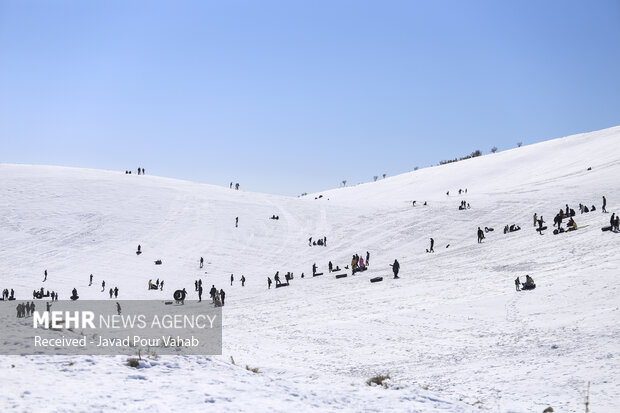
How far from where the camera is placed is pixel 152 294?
32.8m

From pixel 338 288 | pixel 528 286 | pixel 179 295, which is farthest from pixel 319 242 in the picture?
pixel 528 286

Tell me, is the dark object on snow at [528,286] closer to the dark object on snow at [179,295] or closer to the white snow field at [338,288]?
the white snow field at [338,288]

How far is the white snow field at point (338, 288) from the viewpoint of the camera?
9109 millimetres

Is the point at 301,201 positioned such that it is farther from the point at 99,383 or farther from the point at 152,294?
the point at 99,383

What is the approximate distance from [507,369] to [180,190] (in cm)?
5358

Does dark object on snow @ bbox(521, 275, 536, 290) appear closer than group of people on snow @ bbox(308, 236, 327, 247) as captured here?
Yes

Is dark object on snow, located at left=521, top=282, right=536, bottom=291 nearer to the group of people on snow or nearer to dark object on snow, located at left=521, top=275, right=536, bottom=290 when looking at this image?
dark object on snow, located at left=521, top=275, right=536, bottom=290

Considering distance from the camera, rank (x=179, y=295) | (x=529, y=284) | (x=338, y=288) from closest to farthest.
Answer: (x=529, y=284), (x=338, y=288), (x=179, y=295)

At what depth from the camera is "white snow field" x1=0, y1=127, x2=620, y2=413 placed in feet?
29.9

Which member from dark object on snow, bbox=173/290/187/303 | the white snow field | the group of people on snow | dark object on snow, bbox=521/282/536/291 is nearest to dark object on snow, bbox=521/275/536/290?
dark object on snow, bbox=521/282/536/291

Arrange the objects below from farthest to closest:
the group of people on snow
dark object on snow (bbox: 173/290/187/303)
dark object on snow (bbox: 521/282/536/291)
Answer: the group of people on snow < dark object on snow (bbox: 173/290/187/303) < dark object on snow (bbox: 521/282/536/291)

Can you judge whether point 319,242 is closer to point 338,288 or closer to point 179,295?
point 338,288

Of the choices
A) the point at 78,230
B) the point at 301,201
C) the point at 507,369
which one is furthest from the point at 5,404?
the point at 301,201

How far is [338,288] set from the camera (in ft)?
97.5
